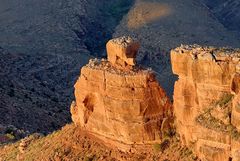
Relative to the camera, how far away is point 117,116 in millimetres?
35062

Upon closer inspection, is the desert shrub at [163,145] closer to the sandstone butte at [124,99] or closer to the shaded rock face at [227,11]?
the sandstone butte at [124,99]

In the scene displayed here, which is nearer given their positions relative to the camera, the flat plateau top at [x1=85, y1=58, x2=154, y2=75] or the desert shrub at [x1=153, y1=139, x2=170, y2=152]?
the desert shrub at [x1=153, y1=139, x2=170, y2=152]

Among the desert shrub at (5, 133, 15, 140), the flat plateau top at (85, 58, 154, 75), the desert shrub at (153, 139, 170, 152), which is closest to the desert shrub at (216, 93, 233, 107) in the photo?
the desert shrub at (153, 139, 170, 152)

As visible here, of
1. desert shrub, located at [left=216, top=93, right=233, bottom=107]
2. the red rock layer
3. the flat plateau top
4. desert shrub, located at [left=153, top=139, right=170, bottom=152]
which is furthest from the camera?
the flat plateau top

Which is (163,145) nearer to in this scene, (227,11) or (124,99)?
(124,99)

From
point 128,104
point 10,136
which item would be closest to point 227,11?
point 10,136

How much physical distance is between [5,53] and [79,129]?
170 feet

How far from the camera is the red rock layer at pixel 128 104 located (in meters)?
34.2

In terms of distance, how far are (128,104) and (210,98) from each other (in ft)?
12.9

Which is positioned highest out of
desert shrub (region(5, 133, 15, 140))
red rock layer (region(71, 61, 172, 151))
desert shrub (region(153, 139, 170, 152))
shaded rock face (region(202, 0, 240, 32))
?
red rock layer (region(71, 61, 172, 151))

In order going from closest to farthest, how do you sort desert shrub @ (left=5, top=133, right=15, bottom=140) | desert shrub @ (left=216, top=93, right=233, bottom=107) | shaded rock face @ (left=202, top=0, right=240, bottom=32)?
desert shrub @ (left=216, top=93, right=233, bottom=107) < desert shrub @ (left=5, top=133, right=15, bottom=140) < shaded rock face @ (left=202, top=0, right=240, bottom=32)

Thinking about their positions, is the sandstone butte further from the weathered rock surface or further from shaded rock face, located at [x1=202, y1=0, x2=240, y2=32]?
shaded rock face, located at [x1=202, y1=0, x2=240, y2=32]

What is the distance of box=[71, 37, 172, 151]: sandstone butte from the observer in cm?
3428

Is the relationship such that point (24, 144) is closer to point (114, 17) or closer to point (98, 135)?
point (98, 135)
